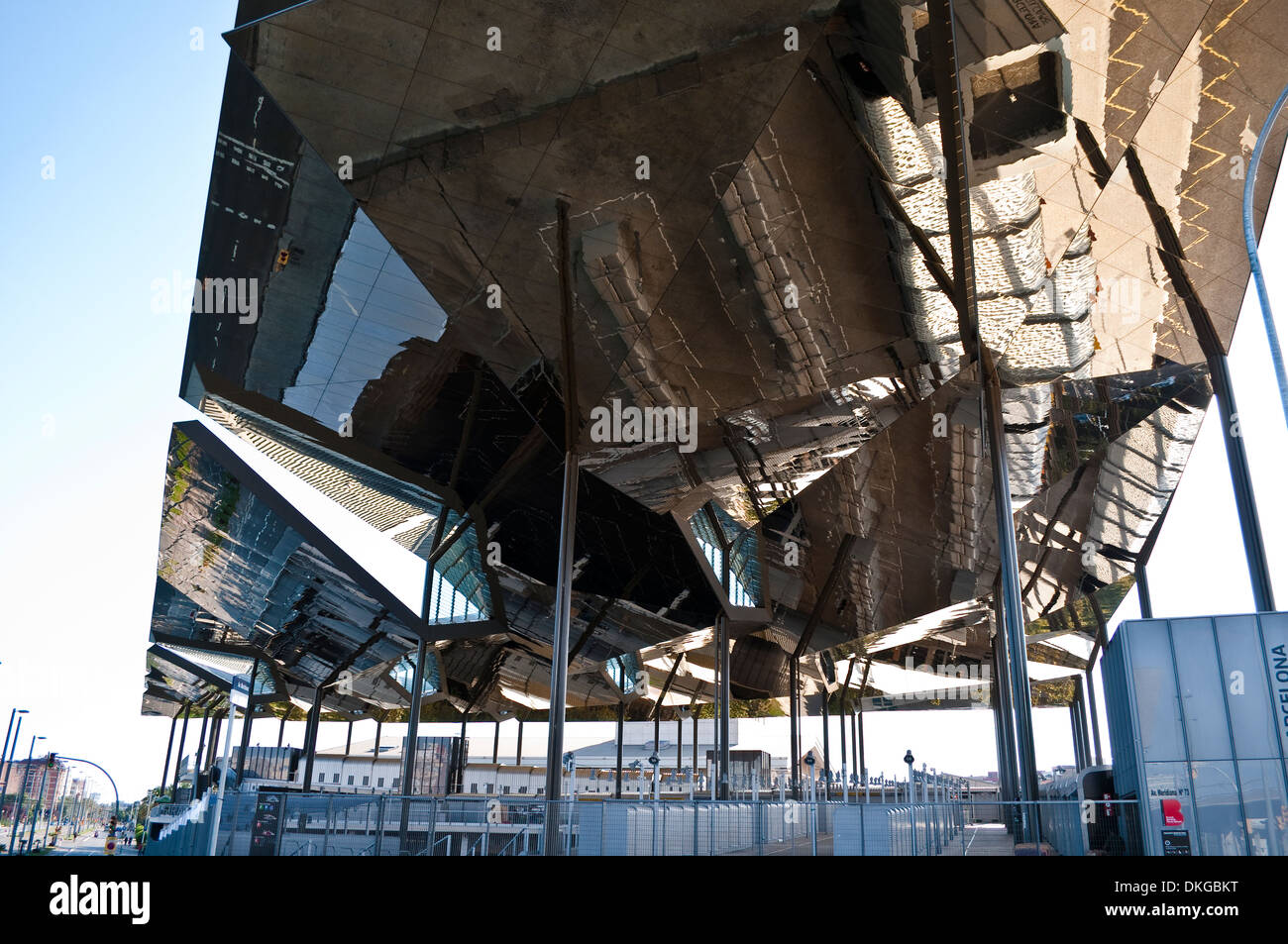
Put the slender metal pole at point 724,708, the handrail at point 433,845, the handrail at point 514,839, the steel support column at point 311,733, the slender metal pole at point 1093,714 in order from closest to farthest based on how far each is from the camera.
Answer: the handrail at point 433,845 < the handrail at point 514,839 < the slender metal pole at point 724,708 < the steel support column at point 311,733 < the slender metal pole at point 1093,714

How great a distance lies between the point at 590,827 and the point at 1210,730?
8224 mm

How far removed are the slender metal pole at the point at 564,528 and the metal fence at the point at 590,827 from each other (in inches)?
47.4

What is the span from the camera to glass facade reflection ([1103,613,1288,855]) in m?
11.3

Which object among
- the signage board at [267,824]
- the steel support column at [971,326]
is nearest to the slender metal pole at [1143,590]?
the steel support column at [971,326]

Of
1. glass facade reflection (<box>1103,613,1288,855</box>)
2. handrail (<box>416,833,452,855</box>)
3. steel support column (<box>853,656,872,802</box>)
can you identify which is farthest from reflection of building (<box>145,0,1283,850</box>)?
steel support column (<box>853,656,872,802</box>)

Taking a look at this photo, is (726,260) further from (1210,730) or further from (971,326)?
(1210,730)

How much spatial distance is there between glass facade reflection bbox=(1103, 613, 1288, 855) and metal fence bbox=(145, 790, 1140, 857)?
3.50 feet

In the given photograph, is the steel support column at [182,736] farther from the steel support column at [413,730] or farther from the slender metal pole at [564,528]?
the slender metal pole at [564,528]

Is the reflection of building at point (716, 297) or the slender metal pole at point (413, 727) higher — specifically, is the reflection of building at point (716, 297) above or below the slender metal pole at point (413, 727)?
above

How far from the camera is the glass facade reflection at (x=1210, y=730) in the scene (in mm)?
11289

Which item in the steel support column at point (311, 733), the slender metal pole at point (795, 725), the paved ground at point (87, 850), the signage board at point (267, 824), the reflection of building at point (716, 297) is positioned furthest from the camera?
the steel support column at point (311, 733)

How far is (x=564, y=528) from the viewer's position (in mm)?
20781
